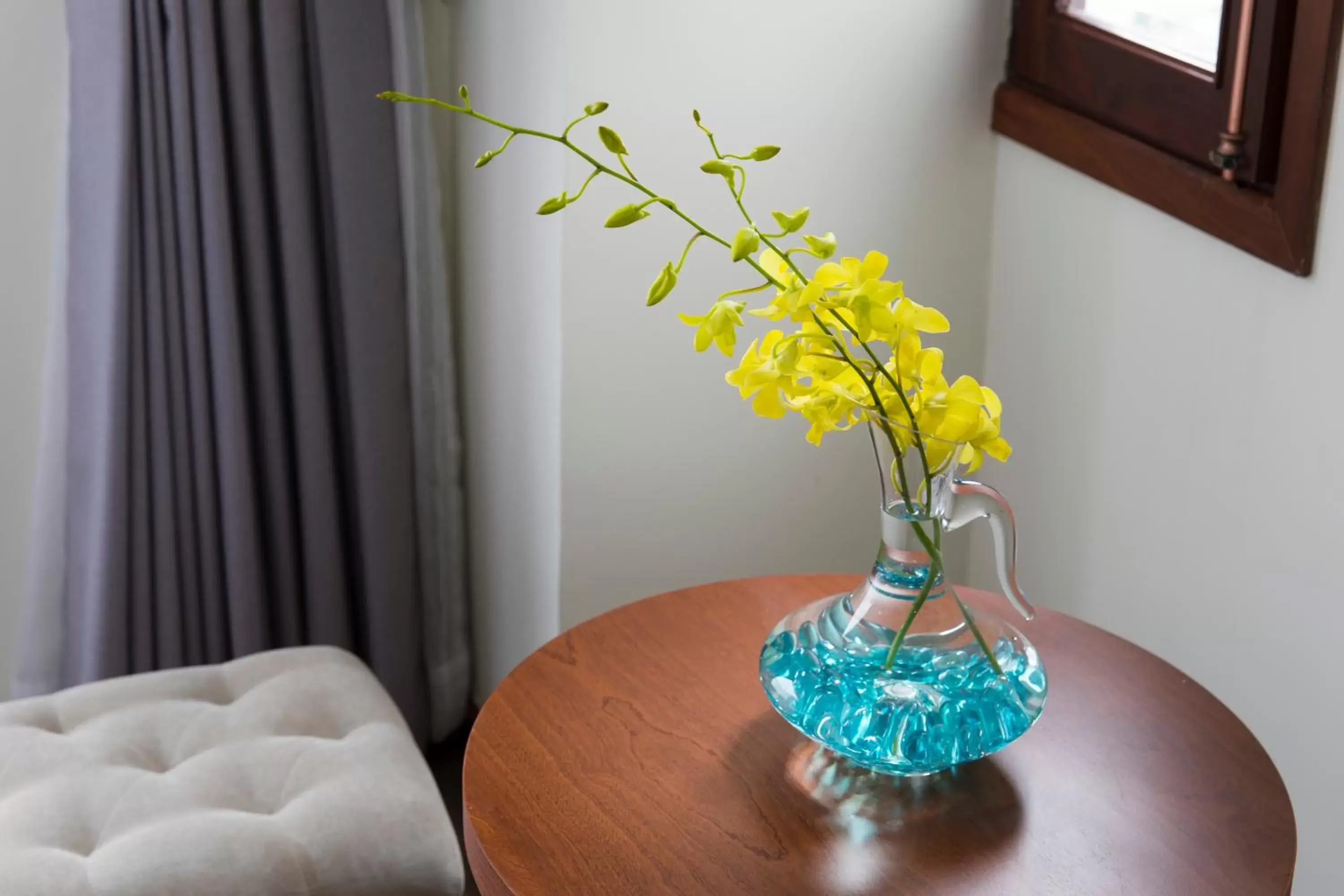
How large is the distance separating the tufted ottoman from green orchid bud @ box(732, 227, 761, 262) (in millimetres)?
656

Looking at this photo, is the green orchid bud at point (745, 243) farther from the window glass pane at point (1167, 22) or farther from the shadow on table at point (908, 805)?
the window glass pane at point (1167, 22)

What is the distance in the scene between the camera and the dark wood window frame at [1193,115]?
1262mm

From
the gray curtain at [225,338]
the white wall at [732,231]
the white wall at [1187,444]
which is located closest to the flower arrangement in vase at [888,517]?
the white wall at [1187,444]

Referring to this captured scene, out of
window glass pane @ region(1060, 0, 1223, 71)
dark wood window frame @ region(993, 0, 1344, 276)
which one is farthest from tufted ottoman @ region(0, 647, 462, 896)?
window glass pane @ region(1060, 0, 1223, 71)

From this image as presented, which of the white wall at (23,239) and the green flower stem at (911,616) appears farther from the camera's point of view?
the white wall at (23,239)

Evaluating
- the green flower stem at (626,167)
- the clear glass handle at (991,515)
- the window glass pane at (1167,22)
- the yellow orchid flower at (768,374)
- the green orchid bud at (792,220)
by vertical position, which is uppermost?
the window glass pane at (1167,22)

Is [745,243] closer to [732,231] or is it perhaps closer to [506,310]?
[732,231]

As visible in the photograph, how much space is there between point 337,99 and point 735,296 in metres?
0.54

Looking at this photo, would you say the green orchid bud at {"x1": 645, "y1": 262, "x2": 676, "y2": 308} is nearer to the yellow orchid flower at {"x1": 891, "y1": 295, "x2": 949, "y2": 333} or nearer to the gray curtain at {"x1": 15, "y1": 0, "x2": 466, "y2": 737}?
the yellow orchid flower at {"x1": 891, "y1": 295, "x2": 949, "y2": 333}

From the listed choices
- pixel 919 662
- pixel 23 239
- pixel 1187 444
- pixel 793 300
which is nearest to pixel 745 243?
pixel 793 300

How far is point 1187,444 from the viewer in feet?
4.81

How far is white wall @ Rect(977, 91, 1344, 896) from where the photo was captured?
1312mm

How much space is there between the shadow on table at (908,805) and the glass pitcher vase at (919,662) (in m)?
0.02

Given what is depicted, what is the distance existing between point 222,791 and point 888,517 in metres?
0.70
